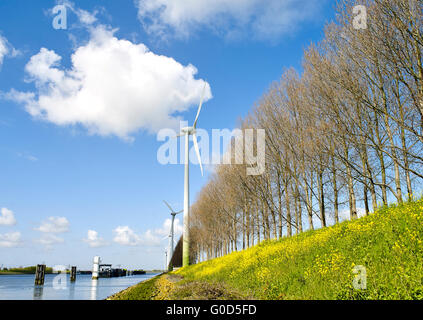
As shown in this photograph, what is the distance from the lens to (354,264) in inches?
271

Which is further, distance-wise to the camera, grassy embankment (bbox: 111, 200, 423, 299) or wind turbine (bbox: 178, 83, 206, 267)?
wind turbine (bbox: 178, 83, 206, 267)

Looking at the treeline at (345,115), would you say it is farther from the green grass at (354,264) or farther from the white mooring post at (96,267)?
the white mooring post at (96,267)

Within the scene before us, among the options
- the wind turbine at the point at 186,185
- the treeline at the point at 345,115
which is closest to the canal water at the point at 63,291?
the wind turbine at the point at 186,185

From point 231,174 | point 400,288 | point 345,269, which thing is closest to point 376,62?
point 345,269

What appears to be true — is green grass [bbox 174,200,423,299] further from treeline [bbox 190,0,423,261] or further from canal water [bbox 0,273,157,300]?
canal water [bbox 0,273,157,300]

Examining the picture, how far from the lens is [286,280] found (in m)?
8.25

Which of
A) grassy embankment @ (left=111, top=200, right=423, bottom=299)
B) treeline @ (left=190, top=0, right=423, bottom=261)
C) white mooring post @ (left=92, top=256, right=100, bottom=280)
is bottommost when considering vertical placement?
white mooring post @ (left=92, top=256, right=100, bottom=280)

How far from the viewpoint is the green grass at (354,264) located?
5297 mm

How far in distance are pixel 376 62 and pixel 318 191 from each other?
26.6 feet

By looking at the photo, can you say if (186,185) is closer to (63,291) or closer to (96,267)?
(63,291)

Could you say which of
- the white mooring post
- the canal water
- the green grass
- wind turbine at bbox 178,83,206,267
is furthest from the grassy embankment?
the white mooring post

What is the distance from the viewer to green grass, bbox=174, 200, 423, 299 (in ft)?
17.4
